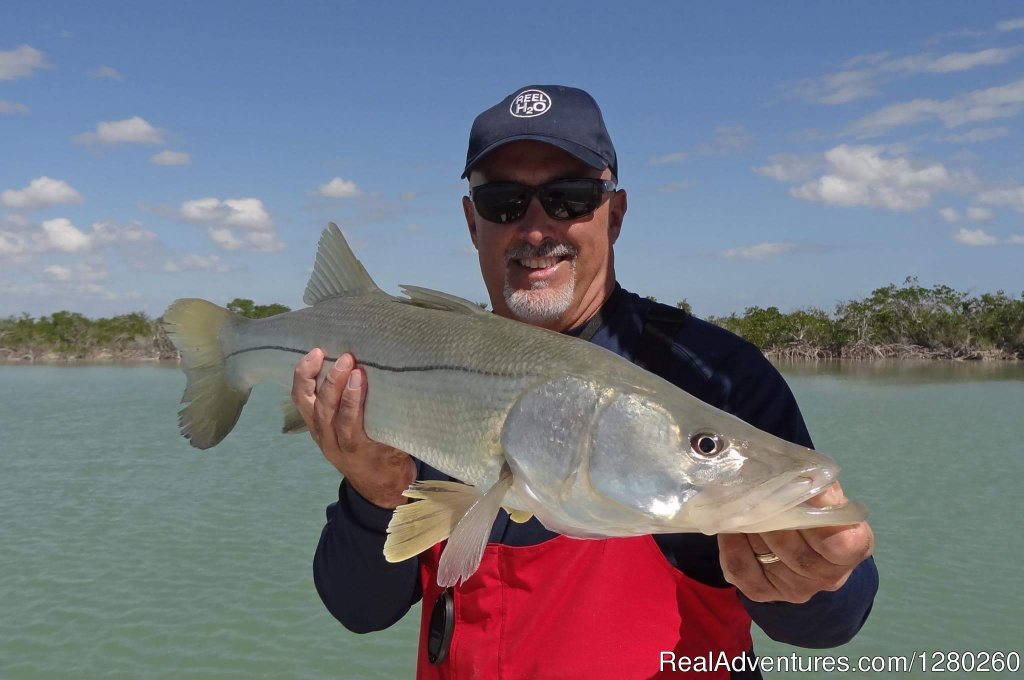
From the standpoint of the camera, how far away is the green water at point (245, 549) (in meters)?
7.64

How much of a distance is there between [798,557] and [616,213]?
1.92 meters

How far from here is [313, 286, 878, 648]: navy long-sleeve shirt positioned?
2326 millimetres

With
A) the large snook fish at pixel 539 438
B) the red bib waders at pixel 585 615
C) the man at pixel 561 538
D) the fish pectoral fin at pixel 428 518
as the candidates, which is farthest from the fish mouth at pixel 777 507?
the red bib waders at pixel 585 615

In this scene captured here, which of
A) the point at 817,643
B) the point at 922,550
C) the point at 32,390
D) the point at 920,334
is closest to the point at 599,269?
the point at 817,643

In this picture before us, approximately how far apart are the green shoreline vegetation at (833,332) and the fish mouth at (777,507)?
55581mm

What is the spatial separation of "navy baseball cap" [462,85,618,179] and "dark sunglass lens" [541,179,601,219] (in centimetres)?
9

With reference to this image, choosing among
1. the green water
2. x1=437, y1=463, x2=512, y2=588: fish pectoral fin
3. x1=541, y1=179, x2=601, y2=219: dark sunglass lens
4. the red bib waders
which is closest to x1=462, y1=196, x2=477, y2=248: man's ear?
x1=541, y1=179, x2=601, y2=219: dark sunglass lens

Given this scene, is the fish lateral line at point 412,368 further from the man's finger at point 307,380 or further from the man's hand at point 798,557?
the man's hand at point 798,557

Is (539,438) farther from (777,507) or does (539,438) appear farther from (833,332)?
(833,332)

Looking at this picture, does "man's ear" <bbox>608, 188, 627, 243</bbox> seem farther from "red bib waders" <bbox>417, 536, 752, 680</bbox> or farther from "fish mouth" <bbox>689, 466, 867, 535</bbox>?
"fish mouth" <bbox>689, 466, 867, 535</bbox>

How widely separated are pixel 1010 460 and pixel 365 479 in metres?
17.7

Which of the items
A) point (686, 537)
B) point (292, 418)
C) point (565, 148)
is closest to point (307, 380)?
point (292, 418)

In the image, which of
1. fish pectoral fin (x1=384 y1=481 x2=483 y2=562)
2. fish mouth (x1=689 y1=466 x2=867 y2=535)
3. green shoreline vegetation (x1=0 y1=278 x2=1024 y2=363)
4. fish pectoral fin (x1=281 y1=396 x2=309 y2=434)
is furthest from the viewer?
green shoreline vegetation (x1=0 y1=278 x2=1024 y2=363)

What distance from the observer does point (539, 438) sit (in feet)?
6.64
